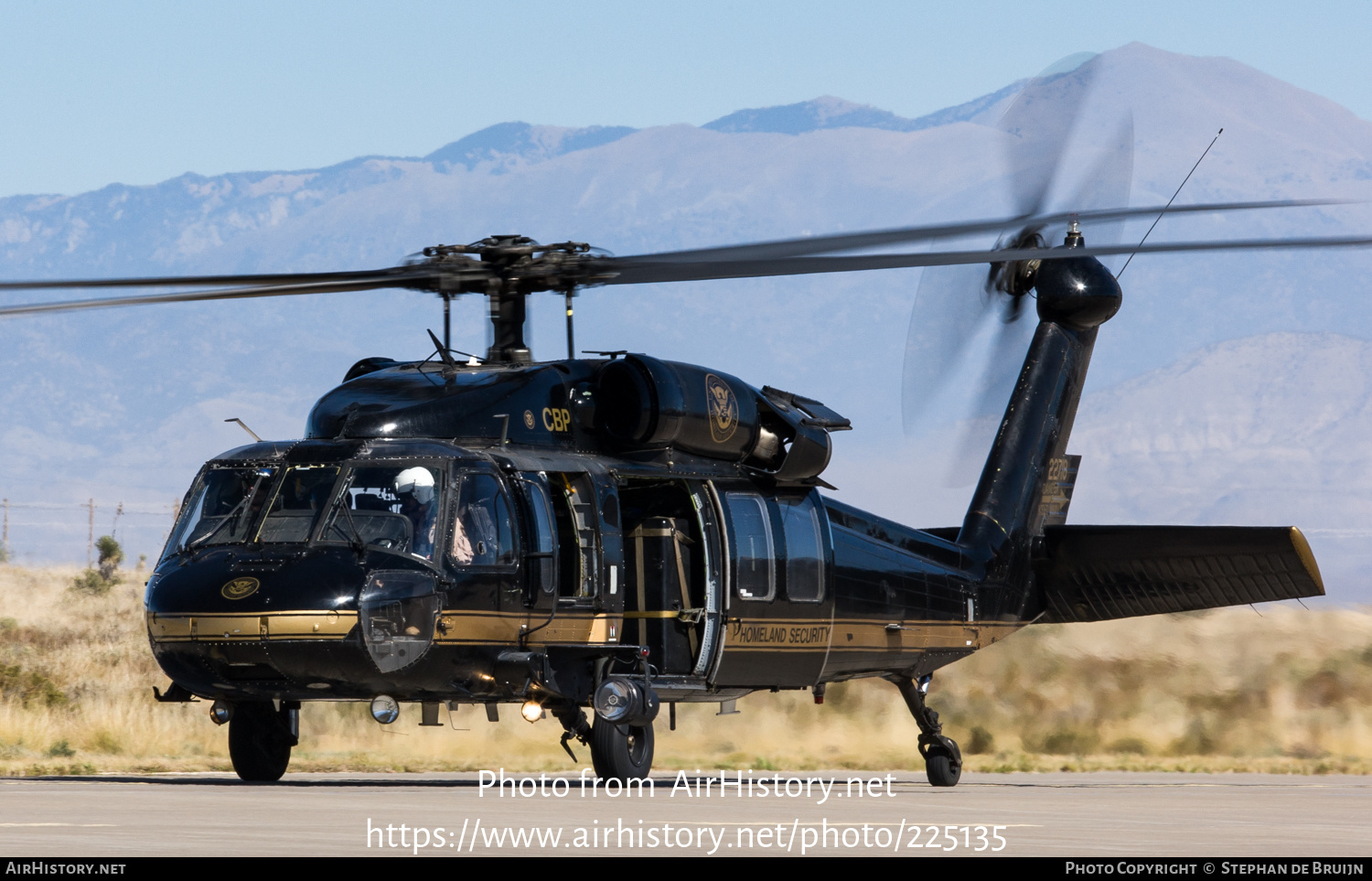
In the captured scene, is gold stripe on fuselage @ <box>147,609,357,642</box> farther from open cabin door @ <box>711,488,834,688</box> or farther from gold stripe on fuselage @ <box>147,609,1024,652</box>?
open cabin door @ <box>711,488,834,688</box>

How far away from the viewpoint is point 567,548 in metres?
16.2

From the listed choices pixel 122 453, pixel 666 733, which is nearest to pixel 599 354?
pixel 666 733

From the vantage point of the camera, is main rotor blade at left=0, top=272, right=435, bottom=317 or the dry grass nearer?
main rotor blade at left=0, top=272, right=435, bottom=317

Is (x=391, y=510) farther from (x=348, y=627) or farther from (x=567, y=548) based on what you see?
(x=567, y=548)

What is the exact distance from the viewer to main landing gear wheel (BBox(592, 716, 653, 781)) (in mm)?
16328

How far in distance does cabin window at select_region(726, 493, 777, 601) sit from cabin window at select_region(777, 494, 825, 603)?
0.90ft

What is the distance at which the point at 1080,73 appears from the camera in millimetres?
19766

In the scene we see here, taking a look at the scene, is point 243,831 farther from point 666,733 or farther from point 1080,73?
point 666,733

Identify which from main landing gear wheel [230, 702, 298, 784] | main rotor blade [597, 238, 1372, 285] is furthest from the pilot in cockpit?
main landing gear wheel [230, 702, 298, 784]

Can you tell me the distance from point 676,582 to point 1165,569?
5.73 meters

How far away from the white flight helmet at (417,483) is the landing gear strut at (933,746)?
6.71m

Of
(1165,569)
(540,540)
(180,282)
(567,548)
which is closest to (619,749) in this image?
(567,548)

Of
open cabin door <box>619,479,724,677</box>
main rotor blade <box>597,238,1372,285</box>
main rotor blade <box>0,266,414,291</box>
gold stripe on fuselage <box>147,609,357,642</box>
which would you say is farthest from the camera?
open cabin door <box>619,479,724,677</box>

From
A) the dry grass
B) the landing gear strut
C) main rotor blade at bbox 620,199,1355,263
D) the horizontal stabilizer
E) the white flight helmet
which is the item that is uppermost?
main rotor blade at bbox 620,199,1355,263
